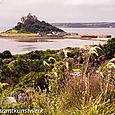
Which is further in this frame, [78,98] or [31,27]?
[31,27]

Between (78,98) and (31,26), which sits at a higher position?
(78,98)

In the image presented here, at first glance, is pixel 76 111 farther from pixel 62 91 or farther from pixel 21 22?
pixel 21 22

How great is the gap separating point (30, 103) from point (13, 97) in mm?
725

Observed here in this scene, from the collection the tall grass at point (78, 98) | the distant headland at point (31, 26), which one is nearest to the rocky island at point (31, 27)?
the distant headland at point (31, 26)

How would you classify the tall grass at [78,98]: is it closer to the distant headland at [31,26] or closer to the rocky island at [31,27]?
the rocky island at [31,27]

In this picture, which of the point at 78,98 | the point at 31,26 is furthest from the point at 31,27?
the point at 78,98

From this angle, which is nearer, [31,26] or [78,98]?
[78,98]

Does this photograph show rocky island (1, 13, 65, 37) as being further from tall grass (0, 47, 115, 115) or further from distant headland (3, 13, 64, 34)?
tall grass (0, 47, 115, 115)

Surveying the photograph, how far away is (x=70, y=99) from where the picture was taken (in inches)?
185

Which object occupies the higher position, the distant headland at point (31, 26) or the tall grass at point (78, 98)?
the tall grass at point (78, 98)

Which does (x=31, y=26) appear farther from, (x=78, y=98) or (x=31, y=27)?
(x=78, y=98)

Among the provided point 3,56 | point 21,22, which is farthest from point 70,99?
point 21,22

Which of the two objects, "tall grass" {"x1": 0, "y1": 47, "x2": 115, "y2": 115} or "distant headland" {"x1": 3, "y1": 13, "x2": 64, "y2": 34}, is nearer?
"tall grass" {"x1": 0, "y1": 47, "x2": 115, "y2": 115}

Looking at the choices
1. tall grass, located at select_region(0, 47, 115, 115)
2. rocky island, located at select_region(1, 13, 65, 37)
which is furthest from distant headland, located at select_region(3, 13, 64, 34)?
tall grass, located at select_region(0, 47, 115, 115)
